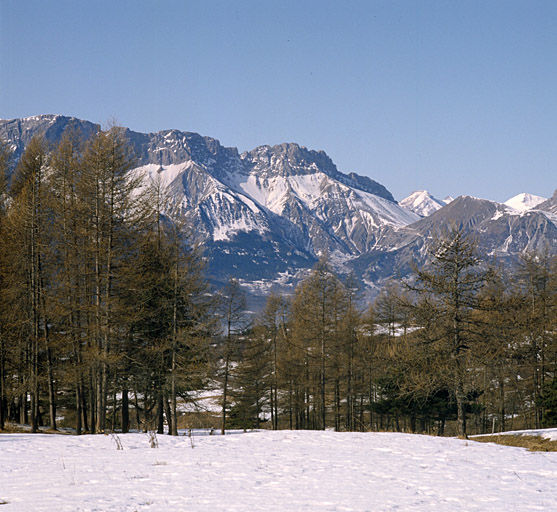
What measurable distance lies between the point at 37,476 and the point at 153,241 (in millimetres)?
16258

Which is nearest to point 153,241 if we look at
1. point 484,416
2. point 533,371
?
point 533,371

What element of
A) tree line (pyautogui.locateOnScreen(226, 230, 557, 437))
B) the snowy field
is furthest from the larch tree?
the snowy field

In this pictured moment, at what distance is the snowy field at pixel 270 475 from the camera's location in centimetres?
858

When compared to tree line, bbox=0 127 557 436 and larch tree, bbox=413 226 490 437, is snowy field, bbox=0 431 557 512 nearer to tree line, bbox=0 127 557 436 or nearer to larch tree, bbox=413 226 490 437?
tree line, bbox=0 127 557 436

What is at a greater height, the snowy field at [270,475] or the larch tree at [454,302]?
the larch tree at [454,302]

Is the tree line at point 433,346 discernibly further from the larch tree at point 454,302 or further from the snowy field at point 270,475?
the snowy field at point 270,475

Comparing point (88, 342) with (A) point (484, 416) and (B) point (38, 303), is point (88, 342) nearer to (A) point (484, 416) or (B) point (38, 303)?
(B) point (38, 303)

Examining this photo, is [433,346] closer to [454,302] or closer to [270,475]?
[454,302]

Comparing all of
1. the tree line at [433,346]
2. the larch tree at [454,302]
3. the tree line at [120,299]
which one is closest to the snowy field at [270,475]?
the tree line at [120,299]

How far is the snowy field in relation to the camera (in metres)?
8.58

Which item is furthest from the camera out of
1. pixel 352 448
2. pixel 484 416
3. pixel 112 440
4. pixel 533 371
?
pixel 484 416

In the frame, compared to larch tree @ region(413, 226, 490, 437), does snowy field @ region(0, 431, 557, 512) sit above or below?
below

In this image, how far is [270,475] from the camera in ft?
35.8

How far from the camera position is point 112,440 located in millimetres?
16125
